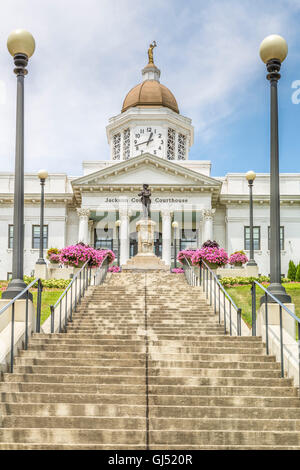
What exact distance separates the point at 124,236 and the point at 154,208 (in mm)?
3415

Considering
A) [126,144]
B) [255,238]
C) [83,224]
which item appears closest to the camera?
[83,224]

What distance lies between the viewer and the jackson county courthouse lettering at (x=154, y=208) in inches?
1634

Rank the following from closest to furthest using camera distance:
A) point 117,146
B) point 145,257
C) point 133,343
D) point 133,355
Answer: point 133,355, point 133,343, point 145,257, point 117,146

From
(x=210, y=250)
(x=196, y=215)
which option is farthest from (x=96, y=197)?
(x=210, y=250)

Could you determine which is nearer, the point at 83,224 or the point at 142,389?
the point at 142,389

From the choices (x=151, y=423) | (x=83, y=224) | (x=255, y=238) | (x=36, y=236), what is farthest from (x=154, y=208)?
(x=151, y=423)

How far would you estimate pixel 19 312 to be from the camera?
32.7 ft

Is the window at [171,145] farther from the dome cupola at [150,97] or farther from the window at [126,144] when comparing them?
the window at [126,144]

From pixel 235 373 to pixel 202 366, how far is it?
64 centimetres

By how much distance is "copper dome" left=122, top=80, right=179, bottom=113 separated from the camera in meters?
53.7

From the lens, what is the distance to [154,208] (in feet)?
137

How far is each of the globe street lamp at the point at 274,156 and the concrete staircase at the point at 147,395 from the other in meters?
1.20

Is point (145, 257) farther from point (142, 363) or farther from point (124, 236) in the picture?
point (142, 363)
